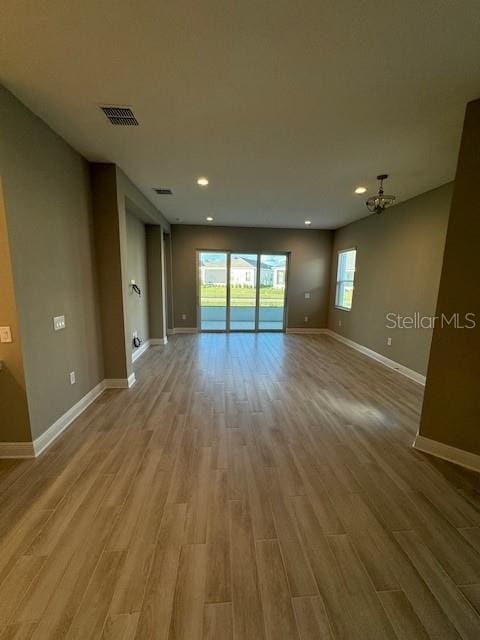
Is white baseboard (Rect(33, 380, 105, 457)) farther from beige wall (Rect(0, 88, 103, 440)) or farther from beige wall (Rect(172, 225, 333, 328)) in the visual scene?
beige wall (Rect(172, 225, 333, 328))

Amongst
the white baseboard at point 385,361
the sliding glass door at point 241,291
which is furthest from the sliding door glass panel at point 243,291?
the white baseboard at point 385,361

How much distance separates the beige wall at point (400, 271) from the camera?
12.6 feet

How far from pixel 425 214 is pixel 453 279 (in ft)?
8.43

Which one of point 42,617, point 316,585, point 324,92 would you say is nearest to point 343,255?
point 324,92

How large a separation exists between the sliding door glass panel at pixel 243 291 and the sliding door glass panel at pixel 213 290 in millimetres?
219

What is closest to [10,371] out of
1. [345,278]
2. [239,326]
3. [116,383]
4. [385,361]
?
[116,383]

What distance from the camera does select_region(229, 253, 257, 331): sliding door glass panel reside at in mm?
7082

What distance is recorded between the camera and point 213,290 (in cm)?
713

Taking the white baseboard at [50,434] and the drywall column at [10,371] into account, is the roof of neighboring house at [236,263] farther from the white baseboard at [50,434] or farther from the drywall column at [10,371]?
the drywall column at [10,371]

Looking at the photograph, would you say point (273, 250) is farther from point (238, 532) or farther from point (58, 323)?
point (238, 532)

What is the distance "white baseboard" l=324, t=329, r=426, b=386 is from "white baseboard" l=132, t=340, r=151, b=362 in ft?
15.0

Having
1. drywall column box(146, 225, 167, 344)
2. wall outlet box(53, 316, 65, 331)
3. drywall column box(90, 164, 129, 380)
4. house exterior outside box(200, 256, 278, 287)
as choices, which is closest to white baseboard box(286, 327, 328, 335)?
house exterior outside box(200, 256, 278, 287)

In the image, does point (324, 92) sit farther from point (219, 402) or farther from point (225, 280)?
point (225, 280)

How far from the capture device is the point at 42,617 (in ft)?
3.72
